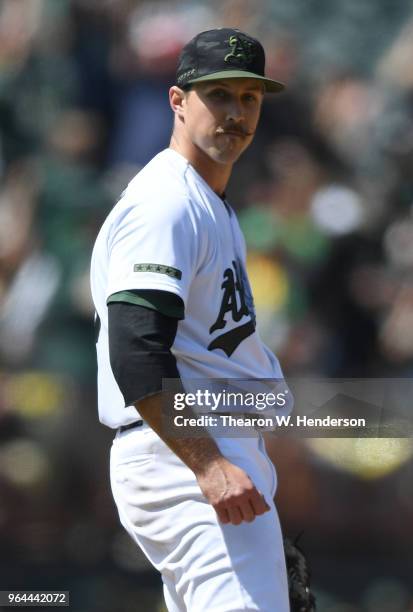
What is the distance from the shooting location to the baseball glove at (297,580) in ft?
9.27

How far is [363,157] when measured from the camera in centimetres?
467

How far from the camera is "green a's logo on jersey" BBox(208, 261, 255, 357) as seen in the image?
274cm

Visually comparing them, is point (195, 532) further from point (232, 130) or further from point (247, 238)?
point (247, 238)

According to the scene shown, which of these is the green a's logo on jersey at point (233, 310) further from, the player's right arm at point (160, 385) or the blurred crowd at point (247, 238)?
the blurred crowd at point (247, 238)

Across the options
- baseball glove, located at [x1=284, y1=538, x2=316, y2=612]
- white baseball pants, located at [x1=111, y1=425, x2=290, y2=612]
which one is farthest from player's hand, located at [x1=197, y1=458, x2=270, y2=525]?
baseball glove, located at [x1=284, y1=538, x2=316, y2=612]

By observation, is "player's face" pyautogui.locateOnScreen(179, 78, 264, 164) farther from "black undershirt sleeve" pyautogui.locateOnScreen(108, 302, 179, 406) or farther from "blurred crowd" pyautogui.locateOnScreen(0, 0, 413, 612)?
"blurred crowd" pyautogui.locateOnScreen(0, 0, 413, 612)

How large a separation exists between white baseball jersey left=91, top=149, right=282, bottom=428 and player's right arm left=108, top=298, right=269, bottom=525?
0.05m

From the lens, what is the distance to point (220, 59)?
9.34 ft

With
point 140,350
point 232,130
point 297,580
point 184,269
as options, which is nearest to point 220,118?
point 232,130

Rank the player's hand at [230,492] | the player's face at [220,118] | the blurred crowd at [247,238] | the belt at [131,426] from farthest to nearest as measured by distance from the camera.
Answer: the blurred crowd at [247,238] → the player's face at [220,118] → the belt at [131,426] → the player's hand at [230,492]

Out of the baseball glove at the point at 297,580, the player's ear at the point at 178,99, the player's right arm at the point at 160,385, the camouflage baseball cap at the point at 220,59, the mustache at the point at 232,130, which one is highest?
the camouflage baseball cap at the point at 220,59

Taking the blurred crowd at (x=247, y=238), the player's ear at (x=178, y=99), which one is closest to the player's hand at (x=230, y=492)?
the player's ear at (x=178, y=99)

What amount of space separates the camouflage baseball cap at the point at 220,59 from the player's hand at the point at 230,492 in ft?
3.04

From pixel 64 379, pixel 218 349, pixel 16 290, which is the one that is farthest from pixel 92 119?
pixel 218 349
